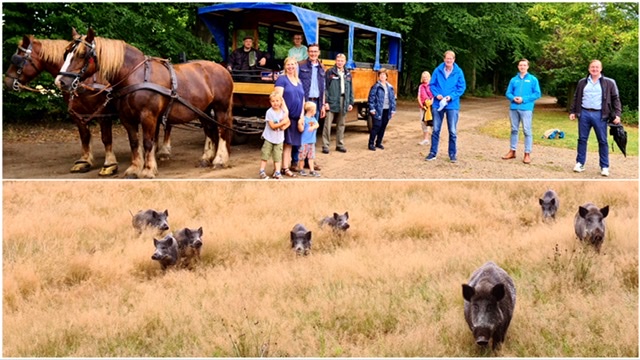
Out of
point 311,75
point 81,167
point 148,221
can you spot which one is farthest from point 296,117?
point 81,167

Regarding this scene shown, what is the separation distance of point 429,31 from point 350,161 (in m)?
22.1

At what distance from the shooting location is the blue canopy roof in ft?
36.7

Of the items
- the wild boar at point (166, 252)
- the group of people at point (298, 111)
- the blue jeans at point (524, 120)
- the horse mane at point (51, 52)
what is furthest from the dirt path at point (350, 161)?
the horse mane at point (51, 52)

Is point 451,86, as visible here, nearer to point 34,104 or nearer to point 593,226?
point 593,226

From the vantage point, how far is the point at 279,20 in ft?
41.0

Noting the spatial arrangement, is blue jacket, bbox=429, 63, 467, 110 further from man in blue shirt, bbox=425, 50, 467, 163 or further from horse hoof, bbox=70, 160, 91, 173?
horse hoof, bbox=70, 160, 91, 173

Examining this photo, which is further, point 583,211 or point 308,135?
point 308,135

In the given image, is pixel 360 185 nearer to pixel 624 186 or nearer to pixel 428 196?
pixel 428 196

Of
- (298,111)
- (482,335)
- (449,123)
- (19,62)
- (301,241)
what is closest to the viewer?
(482,335)

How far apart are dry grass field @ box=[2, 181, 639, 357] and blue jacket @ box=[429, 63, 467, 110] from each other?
208 centimetres

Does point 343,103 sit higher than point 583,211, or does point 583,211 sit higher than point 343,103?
point 343,103

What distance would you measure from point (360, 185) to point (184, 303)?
571 cm

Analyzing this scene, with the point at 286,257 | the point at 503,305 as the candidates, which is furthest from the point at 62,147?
the point at 503,305

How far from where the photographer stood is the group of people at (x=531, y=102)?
914cm
